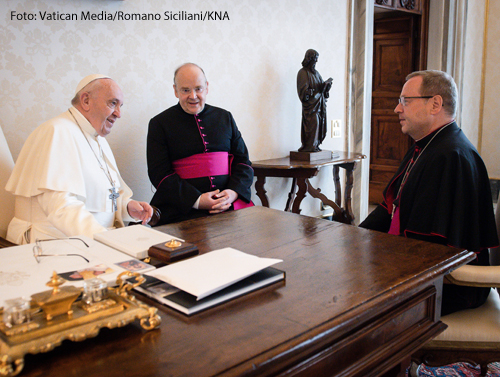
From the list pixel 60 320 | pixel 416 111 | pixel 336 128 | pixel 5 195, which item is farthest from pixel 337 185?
pixel 60 320

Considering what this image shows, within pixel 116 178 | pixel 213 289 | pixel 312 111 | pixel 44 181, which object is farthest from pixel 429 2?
pixel 213 289

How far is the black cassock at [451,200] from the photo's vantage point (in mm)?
2154

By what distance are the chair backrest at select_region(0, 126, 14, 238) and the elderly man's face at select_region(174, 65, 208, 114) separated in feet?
3.82

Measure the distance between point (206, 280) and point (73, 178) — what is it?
1372mm

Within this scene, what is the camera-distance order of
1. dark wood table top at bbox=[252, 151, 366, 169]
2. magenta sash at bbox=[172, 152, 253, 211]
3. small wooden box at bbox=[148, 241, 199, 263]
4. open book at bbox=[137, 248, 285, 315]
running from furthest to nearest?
dark wood table top at bbox=[252, 151, 366, 169] → magenta sash at bbox=[172, 152, 253, 211] → small wooden box at bbox=[148, 241, 199, 263] → open book at bbox=[137, 248, 285, 315]

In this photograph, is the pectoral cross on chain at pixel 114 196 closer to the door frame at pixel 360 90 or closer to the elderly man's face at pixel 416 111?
the elderly man's face at pixel 416 111

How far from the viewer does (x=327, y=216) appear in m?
4.85

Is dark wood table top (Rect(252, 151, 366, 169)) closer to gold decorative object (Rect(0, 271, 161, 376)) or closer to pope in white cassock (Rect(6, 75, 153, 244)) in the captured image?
pope in white cassock (Rect(6, 75, 153, 244))

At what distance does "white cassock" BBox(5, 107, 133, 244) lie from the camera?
6.98 feet

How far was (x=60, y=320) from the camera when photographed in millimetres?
911

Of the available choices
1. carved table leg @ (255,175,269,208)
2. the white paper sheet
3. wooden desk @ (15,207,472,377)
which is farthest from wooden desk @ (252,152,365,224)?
the white paper sheet

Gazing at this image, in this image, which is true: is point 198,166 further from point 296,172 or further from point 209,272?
point 209,272

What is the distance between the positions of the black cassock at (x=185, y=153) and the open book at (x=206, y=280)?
174 centimetres

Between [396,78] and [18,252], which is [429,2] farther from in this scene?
[18,252]
